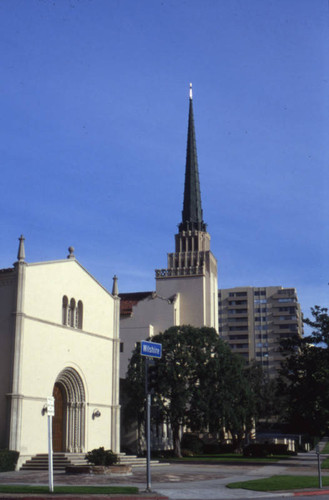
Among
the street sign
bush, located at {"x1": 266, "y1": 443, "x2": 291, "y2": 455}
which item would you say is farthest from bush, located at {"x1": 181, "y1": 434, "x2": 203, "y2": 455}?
the street sign

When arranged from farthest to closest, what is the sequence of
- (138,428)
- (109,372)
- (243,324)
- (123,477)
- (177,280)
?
1. (243,324)
2. (177,280)
3. (138,428)
4. (109,372)
5. (123,477)

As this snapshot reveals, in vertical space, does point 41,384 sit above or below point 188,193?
below

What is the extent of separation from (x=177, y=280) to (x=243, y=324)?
236ft

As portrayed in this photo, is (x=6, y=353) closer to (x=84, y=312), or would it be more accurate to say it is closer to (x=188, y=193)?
(x=84, y=312)

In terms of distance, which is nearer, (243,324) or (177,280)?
(177,280)

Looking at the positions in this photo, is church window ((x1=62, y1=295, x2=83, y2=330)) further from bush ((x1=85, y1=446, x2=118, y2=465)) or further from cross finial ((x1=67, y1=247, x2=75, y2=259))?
bush ((x1=85, y1=446, x2=118, y2=465))

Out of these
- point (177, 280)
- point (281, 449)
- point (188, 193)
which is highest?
point (188, 193)

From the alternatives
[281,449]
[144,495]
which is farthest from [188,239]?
[144,495]

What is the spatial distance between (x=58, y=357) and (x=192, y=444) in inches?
924

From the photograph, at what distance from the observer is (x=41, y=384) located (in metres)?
34.2

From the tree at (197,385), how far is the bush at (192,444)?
5612mm

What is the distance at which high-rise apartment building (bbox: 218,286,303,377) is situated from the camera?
464 feet

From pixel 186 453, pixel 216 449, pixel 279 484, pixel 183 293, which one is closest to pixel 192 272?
pixel 183 293

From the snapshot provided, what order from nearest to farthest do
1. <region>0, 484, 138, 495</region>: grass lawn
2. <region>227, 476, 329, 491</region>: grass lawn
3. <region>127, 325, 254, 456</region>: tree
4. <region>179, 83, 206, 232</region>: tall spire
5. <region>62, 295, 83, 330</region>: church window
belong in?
<region>0, 484, 138, 495</region>: grass lawn, <region>227, 476, 329, 491</region>: grass lawn, <region>62, 295, 83, 330</region>: church window, <region>127, 325, 254, 456</region>: tree, <region>179, 83, 206, 232</region>: tall spire
